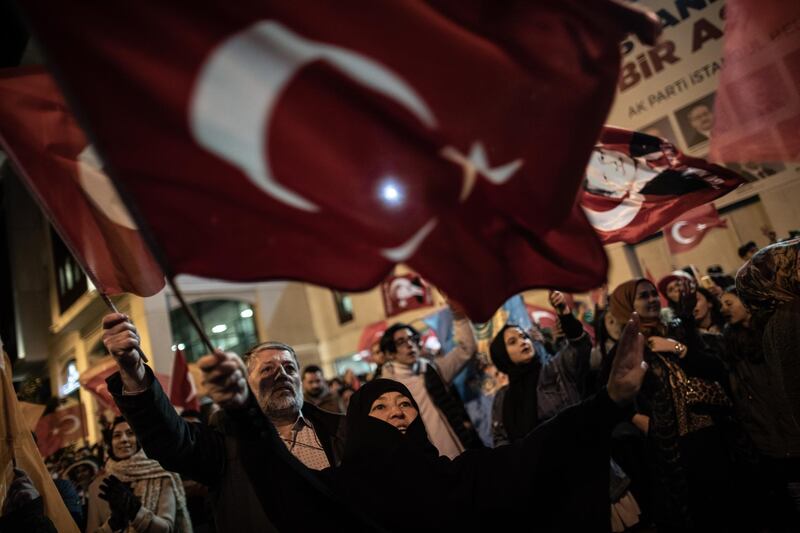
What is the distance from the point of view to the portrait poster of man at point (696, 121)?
45.2ft

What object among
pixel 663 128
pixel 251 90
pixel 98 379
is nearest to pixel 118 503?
pixel 251 90

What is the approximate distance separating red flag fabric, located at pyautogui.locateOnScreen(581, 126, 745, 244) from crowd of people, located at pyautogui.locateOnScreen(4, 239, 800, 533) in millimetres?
496

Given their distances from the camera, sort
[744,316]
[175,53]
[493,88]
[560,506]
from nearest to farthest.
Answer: [175,53], [493,88], [560,506], [744,316]

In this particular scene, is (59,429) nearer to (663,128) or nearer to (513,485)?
(513,485)

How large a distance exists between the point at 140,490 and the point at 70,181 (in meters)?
2.18

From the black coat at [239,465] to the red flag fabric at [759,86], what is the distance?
3.90m

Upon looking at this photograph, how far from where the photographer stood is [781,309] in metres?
3.30

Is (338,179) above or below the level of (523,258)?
above

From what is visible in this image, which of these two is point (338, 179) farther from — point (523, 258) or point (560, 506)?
point (560, 506)

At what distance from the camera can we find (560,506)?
92.4 inches

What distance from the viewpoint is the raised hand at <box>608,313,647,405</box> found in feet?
7.37

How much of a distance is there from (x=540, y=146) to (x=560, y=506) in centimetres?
152

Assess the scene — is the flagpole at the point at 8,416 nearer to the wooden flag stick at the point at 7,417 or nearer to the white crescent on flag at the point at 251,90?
the wooden flag stick at the point at 7,417

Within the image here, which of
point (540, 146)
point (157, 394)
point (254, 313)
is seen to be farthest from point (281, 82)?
point (254, 313)
